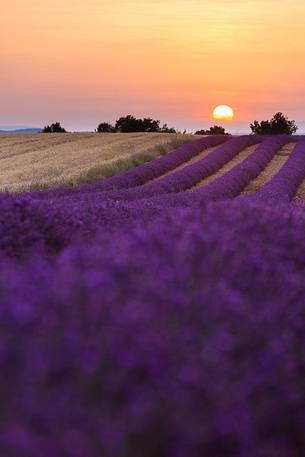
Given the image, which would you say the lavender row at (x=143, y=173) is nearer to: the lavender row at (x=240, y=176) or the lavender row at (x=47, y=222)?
the lavender row at (x=240, y=176)

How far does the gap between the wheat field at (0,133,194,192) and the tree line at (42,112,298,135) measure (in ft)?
38.0

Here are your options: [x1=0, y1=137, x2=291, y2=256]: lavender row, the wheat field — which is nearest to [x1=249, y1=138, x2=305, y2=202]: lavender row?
the wheat field

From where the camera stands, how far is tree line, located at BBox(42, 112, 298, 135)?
5434 centimetres

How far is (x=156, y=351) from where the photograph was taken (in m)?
1.81

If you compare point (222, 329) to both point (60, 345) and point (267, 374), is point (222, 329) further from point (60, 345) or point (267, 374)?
point (60, 345)

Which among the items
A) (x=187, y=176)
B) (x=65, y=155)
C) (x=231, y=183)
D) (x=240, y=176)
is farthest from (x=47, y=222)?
(x=65, y=155)

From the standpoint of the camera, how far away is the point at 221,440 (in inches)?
74.9

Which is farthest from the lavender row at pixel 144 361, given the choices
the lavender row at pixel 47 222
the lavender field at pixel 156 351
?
the lavender row at pixel 47 222

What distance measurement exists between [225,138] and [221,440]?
38.0 metres

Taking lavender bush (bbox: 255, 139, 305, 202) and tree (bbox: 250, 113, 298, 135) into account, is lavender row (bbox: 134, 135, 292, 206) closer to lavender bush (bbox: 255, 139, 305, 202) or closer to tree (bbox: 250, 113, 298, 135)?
lavender bush (bbox: 255, 139, 305, 202)

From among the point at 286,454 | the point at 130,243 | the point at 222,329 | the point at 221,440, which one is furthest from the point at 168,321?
the point at 130,243

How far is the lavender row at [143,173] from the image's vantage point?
16.1m

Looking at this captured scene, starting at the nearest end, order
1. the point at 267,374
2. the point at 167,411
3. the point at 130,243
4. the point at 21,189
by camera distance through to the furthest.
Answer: the point at 167,411 < the point at 267,374 < the point at 130,243 < the point at 21,189

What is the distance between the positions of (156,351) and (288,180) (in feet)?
61.8
